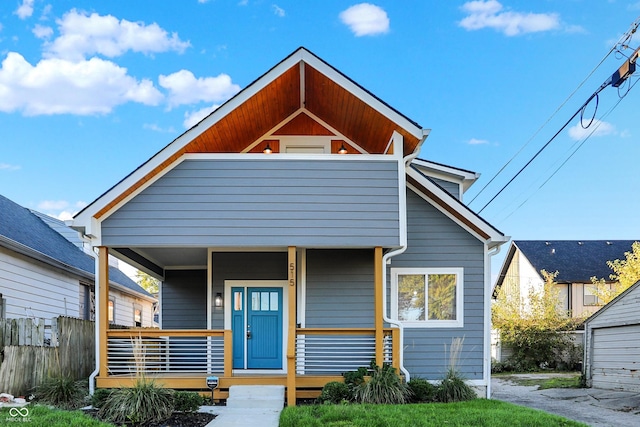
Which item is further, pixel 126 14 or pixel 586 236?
pixel 586 236

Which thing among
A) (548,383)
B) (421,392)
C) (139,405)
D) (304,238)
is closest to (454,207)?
(304,238)

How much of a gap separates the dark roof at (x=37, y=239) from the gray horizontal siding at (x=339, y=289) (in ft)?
20.2

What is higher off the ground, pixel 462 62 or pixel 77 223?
pixel 462 62

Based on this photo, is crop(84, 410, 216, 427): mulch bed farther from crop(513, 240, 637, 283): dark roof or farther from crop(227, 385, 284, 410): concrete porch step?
crop(513, 240, 637, 283): dark roof

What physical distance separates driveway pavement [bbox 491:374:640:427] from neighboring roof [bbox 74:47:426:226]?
567cm

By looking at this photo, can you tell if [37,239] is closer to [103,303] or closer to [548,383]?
[103,303]

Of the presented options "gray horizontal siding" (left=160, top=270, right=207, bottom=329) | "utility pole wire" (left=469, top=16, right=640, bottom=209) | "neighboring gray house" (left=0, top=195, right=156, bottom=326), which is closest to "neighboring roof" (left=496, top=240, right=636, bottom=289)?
"utility pole wire" (left=469, top=16, right=640, bottom=209)

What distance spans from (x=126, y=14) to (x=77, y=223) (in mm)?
8435

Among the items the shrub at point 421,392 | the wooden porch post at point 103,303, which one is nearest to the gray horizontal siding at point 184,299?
the wooden porch post at point 103,303

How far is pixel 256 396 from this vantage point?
9.48 m

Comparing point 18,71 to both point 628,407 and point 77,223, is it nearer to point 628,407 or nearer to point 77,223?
point 77,223

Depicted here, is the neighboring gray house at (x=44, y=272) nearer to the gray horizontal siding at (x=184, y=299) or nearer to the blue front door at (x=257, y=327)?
the gray horizontal siding at (x=184, y=299)

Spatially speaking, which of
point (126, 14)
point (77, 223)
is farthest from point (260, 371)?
point (126, 14)

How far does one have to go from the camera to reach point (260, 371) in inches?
454
